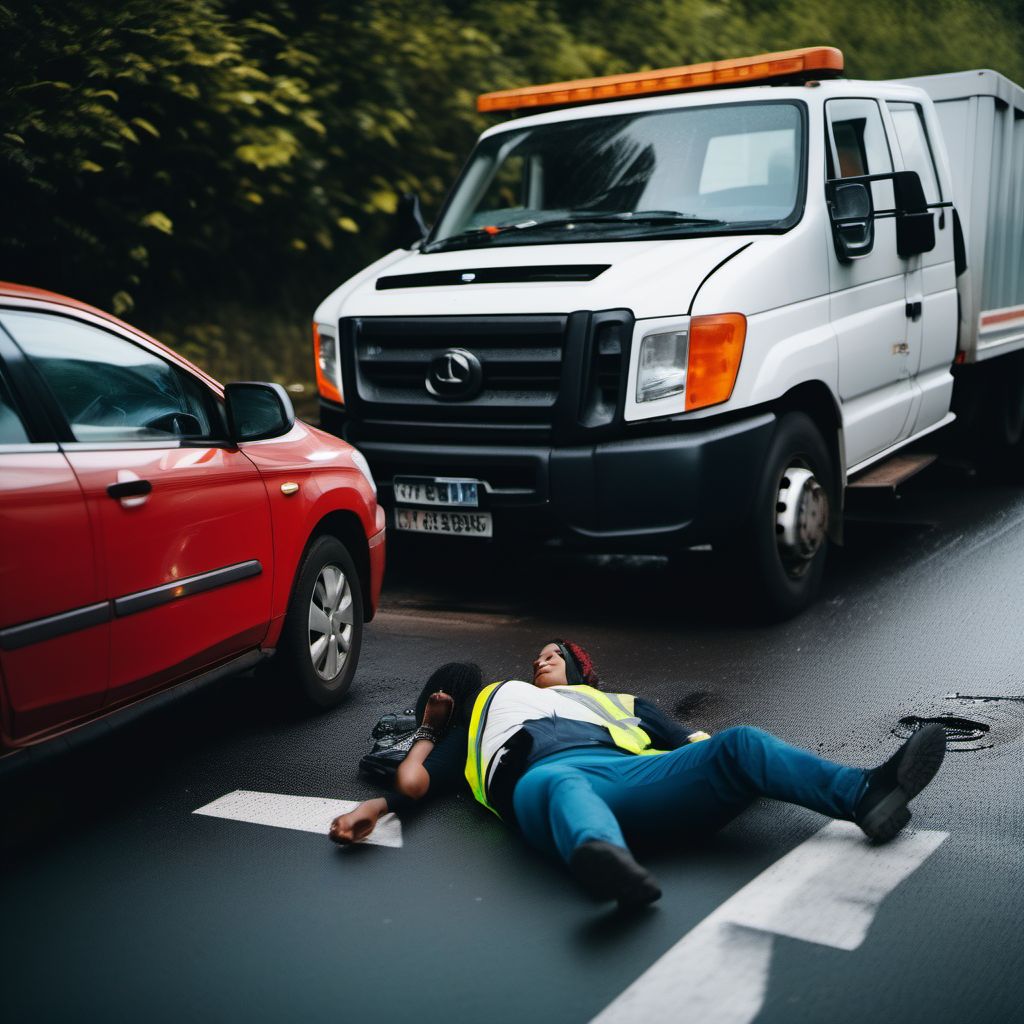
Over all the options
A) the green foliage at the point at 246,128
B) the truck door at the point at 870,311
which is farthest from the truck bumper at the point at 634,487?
the green foliage at the point at 246,128

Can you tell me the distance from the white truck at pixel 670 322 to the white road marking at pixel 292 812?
223 centimetres

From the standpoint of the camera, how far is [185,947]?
3.47 meters

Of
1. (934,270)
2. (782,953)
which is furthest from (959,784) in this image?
(934,270)

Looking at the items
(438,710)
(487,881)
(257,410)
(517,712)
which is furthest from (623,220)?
(487,881)

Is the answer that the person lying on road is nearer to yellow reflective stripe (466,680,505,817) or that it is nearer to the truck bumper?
yellow reflective stripe (466,680,505,817)

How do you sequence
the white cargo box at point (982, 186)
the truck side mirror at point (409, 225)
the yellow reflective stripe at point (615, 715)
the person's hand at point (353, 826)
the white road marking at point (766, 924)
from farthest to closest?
1. the white cargo box at point (982, 186)
2. the truck side mirror at point (409, 225)
3. the yellow reflective stripe at point (615, 715)
4. the person's hand at point (353, 826)
5. the white road marking at point (766, 924)

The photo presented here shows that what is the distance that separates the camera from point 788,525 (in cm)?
658

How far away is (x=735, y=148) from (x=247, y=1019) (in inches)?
206

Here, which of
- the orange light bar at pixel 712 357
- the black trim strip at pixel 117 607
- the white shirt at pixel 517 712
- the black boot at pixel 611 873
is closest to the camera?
the black boot at pixel 611 873

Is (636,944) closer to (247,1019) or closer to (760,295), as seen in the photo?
(247,1019)

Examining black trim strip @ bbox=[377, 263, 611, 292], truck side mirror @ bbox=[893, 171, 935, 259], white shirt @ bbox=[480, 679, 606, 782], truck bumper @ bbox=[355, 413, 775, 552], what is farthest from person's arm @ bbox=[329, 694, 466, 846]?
truck side mirror @ bbox=[893, 171, 935, 259]

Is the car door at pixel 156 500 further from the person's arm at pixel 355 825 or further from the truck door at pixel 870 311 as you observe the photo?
the truck door at pixel 870 311

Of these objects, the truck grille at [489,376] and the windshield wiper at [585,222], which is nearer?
the truck grille at [489,376]

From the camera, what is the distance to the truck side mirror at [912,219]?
741 centimetres
